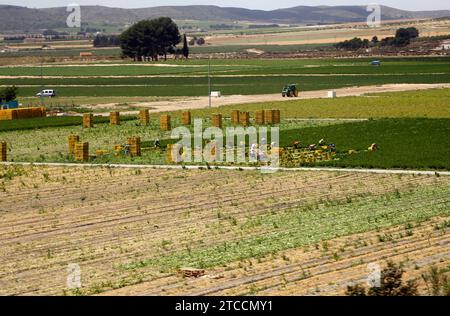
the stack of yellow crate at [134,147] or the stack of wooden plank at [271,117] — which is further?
the stack of wooden plank at [271,117]

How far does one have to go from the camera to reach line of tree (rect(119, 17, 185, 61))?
607 ft

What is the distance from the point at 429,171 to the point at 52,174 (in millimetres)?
14921

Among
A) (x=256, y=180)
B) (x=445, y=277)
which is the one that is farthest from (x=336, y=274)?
(x=256, y=180)

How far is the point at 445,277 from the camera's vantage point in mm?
24500

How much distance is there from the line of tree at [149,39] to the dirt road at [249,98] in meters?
89.1

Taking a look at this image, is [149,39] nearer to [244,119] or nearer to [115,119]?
[115,119]

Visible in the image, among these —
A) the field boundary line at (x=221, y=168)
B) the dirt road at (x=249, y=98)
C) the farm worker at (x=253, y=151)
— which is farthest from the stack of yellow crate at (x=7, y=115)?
the farm worker at (x=253, y=151)

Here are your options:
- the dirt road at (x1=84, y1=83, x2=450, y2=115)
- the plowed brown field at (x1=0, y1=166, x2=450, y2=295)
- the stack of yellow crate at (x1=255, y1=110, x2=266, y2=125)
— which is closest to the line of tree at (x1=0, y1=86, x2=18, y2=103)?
the dirt road at (x1=84, y1=83, x2=450, y2=115)

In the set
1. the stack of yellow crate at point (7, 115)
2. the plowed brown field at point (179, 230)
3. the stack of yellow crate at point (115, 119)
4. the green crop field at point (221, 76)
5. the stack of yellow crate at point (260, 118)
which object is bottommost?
the green crop field at point (221, 76)

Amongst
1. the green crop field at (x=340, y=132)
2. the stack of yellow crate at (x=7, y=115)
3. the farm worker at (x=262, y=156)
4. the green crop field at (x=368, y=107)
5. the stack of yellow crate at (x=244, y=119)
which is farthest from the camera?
the stack of yellow crate at (x=7, y=115)

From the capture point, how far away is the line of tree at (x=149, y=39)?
185125mm

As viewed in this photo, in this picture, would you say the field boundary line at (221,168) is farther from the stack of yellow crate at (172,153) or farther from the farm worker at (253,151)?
the farm worker at (253,151)

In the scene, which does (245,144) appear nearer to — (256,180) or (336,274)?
(256,180)

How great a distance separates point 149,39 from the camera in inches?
7387
